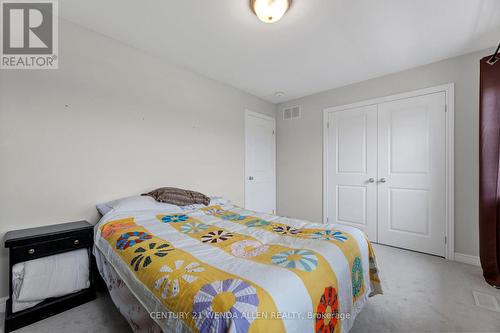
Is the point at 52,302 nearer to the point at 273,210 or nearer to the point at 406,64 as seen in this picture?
the point at 273,210

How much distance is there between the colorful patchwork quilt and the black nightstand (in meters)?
0.18

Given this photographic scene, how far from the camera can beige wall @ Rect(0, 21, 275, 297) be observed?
1.71m

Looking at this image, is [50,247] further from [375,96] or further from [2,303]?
[375,96]

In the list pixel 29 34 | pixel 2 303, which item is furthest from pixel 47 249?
pixel 29 34

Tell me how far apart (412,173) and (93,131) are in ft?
12.8

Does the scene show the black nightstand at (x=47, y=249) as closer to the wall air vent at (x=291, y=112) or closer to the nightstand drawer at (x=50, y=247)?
the nightstand drawer at (x=50, y=247)

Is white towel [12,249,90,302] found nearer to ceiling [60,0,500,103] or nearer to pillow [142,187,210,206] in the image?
pillow [142,187,210,206]

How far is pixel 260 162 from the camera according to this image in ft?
13.1

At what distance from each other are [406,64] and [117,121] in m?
3.66

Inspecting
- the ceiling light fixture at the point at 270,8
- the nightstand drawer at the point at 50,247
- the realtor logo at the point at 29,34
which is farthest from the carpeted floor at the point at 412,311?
the ceiling light fixture at the point at 270,8

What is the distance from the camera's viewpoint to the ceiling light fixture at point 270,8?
164 cm

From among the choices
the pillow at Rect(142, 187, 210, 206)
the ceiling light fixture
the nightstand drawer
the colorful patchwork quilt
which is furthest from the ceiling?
the nightstand drawer

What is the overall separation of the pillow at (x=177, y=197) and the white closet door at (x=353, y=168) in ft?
7.43

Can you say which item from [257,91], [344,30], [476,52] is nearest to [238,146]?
[257,91]
